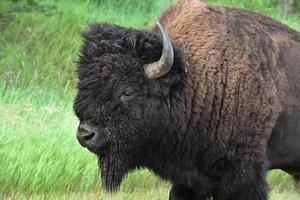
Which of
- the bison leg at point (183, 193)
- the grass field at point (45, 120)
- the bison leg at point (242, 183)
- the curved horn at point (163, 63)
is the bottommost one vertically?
the grass field at point (45, 120)

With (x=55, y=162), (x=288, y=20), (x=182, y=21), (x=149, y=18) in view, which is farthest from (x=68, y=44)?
(x=182, y=21)

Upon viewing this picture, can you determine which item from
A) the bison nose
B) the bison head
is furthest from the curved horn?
the bison nose

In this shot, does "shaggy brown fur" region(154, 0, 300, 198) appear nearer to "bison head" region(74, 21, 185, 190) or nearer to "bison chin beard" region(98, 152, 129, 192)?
"bison head" region(74, 21, 185, 190)

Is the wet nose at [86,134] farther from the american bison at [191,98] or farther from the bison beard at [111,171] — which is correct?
the bison beard at [111,171]

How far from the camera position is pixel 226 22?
265 inches

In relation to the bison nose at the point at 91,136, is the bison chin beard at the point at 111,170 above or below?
below

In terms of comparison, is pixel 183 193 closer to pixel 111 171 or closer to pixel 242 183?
pixel 242 183

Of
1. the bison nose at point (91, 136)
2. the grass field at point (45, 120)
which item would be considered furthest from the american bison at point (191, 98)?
the grass field at point (45, 120)

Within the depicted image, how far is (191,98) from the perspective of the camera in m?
6.40

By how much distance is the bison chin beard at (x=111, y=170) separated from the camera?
612 centimetres

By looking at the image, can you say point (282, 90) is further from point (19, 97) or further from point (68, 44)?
point (68, 44)

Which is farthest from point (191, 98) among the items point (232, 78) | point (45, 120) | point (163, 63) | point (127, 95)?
point (45, 120)

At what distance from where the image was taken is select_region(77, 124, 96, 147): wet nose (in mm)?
5762

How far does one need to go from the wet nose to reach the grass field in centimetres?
146
